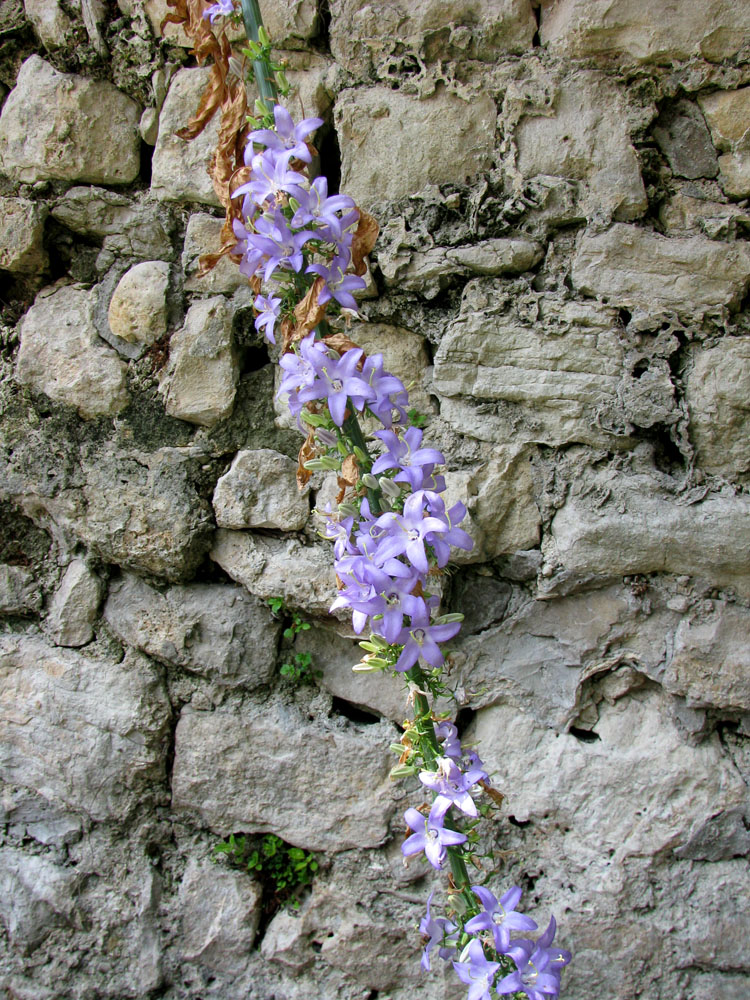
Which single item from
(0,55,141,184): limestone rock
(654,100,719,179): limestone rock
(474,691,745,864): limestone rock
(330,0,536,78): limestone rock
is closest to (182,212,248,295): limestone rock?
(0,55,141,184): limestone rock

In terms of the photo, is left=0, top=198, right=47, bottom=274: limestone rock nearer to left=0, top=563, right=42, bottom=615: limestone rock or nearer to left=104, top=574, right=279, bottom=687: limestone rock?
left=0, top=563, right=42, bottom=615: limestone rock

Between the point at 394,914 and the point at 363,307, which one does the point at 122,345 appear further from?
the point at 394,914

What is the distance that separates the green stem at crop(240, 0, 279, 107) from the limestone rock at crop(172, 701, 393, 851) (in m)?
1.23

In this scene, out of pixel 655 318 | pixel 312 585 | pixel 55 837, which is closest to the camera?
pixel 655 318

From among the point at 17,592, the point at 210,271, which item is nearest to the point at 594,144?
the point at 210,271

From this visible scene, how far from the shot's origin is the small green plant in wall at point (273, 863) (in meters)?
1.65

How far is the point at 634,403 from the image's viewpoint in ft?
4.71

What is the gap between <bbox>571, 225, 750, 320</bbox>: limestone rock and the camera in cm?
139

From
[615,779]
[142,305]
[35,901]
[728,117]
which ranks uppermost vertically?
[728,117]

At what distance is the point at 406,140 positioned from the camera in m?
1.54

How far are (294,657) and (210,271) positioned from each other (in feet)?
2.97

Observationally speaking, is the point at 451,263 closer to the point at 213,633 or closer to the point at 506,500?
the point at 506,500

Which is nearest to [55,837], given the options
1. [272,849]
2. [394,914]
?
[272,849]

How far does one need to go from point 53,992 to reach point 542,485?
61.1 inches
